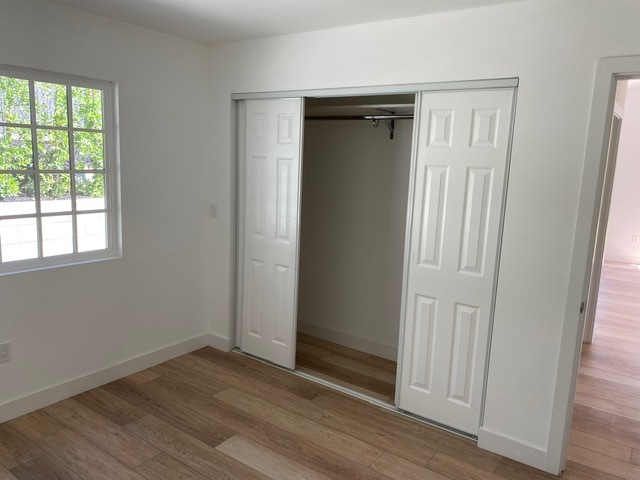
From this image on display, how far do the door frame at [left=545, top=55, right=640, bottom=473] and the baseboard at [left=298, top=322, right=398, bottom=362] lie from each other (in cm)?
156

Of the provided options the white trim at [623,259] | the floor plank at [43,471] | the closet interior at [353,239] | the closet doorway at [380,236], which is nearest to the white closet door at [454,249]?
the closet doorway at [380,236]

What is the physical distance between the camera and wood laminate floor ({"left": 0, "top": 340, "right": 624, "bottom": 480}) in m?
2.50

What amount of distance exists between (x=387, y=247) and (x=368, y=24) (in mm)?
1716

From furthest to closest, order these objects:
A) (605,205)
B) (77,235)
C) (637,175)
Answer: (637,175) → (605,205) → (77,235)

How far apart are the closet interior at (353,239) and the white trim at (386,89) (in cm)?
45

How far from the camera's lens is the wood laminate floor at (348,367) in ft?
11.4

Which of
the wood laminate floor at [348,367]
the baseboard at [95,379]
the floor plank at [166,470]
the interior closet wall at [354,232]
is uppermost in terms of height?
the interior closet wall at [354,232]

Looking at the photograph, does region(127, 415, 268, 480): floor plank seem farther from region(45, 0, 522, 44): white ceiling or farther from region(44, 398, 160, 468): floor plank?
region(45, 0, 522, 44): white ceiling

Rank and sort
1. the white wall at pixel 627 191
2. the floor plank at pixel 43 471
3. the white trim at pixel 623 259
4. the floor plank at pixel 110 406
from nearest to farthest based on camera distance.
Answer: the floor plank at pixel 43 471, the floor plank at pixel 110 406, the white wall at pixel 627 191, the white trim at pixel 623 259

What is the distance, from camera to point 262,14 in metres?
2.82

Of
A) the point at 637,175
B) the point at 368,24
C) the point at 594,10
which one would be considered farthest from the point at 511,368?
the point at 637,175

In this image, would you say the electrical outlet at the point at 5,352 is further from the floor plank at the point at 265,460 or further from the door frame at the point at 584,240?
the door frame at the point at 584,240

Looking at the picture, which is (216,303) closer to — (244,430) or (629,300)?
(244,430)

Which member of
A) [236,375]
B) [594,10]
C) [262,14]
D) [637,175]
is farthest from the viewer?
[637,175]
